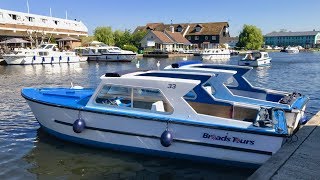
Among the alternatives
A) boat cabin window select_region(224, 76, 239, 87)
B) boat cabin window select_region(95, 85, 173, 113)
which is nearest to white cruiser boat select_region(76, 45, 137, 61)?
boat cabin window select_region(224, 76, 239, 87)

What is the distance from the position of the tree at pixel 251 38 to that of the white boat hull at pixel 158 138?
11304 cm

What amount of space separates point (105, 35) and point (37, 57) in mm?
39943

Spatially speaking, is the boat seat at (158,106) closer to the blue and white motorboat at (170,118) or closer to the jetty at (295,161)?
the blue and white motorboat at (170,118)

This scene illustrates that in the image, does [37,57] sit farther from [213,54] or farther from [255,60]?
[213,54]

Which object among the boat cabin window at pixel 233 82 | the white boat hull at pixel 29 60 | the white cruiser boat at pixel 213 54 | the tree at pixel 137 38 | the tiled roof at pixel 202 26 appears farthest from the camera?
the tiled roof at pixel 202 26

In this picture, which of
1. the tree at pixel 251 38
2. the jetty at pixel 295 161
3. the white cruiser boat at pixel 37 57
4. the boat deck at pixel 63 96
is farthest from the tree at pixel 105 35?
the jetty at pixel 295 161

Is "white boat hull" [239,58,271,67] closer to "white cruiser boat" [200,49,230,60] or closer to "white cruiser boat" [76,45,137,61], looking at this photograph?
"white cruiser boat" [76,45,137,61]

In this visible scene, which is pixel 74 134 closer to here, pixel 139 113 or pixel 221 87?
pixel 139 113

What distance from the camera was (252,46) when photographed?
117m

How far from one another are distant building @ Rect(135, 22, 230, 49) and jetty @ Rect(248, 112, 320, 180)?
306 ft

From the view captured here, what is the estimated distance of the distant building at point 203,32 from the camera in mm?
100375

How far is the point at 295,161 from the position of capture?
7242 millimetres

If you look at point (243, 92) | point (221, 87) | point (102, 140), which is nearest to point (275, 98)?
point (243, 92)

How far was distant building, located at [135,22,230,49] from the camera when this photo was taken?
329ft
